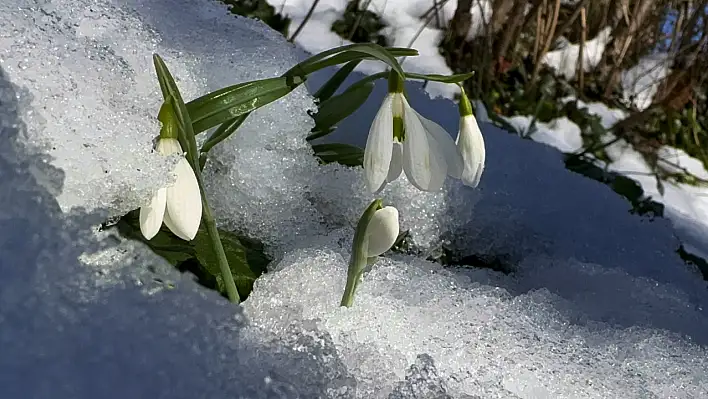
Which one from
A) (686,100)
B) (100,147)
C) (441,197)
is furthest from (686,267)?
(686,100)

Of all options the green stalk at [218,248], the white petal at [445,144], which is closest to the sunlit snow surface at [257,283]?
the green stalk at [218,248]

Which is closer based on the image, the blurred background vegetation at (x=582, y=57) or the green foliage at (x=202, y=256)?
the green foliage at (x=202, y=256)

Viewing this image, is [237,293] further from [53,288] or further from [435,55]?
[435,55]

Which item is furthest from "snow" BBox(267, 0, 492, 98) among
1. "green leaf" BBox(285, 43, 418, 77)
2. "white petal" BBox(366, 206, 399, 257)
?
"white petal" BBox(366, 206, 399, 257)

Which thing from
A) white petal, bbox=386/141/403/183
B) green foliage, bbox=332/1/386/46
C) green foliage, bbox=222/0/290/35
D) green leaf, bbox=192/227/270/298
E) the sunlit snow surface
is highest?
white petal, bbox=386/141/403/183

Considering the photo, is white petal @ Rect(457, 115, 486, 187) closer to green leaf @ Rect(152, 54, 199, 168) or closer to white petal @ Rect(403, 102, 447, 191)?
white petal @ Rect(403, 102, 447, 191)

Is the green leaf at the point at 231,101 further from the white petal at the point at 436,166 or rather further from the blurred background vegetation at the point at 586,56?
the blurred background vegetation at the point at 586,56
